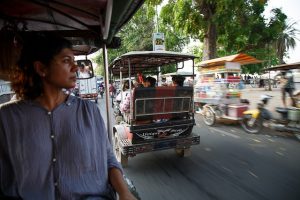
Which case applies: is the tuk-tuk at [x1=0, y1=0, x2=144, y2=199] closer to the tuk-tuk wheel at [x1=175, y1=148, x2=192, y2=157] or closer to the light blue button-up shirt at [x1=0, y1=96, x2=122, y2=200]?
the light blue button-up shirt at [x1=0, y1=96, x2=122, y2=200]

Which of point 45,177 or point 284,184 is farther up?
point 45,177

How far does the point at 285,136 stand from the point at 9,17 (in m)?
7.82

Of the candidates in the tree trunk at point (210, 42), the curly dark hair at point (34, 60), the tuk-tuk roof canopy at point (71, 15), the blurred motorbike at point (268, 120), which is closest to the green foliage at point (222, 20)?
the tree trunk at point (210, 42)

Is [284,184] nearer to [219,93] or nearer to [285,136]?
[285,136]

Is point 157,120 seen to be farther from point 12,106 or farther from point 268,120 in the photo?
point 12,106

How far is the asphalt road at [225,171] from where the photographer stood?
4309 millimetres

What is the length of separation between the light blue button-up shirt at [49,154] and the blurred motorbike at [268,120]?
6.94 metres

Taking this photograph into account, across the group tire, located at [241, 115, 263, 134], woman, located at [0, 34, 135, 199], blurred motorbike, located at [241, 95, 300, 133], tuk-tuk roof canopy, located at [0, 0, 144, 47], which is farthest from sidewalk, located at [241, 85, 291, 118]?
woman, located at [0, 34, 135, 199]

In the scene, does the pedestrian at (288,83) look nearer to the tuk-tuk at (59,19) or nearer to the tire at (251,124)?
the tire at (251,124)

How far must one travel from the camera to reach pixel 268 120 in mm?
8164

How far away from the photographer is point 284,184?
4.52 meters

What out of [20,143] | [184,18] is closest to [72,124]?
[20,143]

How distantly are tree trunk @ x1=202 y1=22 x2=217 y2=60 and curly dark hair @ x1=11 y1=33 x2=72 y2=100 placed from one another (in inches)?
500

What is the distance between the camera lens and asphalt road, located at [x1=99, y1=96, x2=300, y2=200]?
14.1 feet
